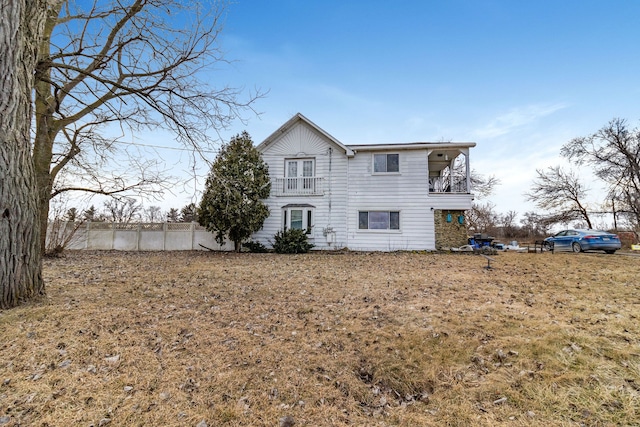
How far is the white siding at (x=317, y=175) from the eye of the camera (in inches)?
634

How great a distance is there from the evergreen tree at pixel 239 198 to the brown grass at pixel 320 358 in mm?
7766

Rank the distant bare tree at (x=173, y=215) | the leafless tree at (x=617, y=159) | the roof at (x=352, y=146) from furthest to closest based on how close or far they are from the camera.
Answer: the distant bare tree at (x=173, y=215)
the leafless tree at (x=617, y=159)
the roof at (x=352, y=146)

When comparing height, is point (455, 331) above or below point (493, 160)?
below

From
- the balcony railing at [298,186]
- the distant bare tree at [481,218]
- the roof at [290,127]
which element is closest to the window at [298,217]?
the balcony railing at [298,186]

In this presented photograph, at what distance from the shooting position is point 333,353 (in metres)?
3.79

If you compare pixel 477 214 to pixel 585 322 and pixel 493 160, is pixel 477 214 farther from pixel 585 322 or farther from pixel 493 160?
pixel 585 322

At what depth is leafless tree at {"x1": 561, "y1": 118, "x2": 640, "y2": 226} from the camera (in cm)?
A: 2503

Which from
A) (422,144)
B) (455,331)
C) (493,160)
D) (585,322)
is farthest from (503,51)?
(493,160)

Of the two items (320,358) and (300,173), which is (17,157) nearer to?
(320,358)

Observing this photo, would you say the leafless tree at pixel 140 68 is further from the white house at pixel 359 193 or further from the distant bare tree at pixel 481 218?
the distant bare tree at pixel 481 218

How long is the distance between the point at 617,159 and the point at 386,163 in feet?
82.1

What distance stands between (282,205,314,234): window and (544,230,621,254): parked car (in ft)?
49.5

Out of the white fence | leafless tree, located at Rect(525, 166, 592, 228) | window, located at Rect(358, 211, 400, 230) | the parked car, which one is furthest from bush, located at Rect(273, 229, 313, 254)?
leafless tree, located at Rect(525, 166, 592, 228)

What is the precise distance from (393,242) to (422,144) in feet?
18.1
